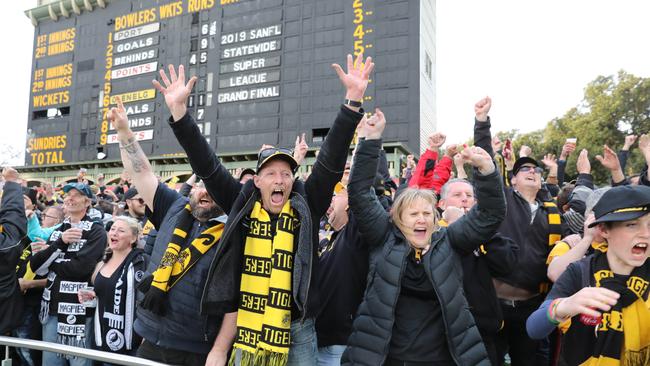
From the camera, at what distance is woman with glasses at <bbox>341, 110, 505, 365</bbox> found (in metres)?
2.18

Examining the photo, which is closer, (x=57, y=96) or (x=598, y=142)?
(x=598, y=142)

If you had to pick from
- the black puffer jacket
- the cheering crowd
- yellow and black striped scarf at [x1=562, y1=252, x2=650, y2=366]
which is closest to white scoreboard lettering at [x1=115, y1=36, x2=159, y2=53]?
the cheering crowd

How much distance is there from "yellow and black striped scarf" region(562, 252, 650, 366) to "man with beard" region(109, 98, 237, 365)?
1720 mm

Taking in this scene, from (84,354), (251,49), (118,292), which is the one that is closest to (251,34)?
(251,49)

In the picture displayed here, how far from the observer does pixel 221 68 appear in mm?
27844

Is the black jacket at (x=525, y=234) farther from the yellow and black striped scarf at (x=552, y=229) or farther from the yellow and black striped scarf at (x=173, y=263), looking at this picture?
the yellow and black striped scarf at (x=173, y=263)

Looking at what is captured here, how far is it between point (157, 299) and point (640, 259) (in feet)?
7.82

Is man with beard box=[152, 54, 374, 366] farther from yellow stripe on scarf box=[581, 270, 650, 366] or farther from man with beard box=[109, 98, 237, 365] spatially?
yellow stripe on scarf box=[581, 270, 650, 366]

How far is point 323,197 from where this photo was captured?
8.09ft

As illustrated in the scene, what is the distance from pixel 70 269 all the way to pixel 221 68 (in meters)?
25.5

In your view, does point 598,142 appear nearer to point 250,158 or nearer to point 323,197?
point 250,158

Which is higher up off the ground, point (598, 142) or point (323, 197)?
point (598, 142)

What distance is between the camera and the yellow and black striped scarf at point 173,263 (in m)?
2.62

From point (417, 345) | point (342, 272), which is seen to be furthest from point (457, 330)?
point (342, 272)
